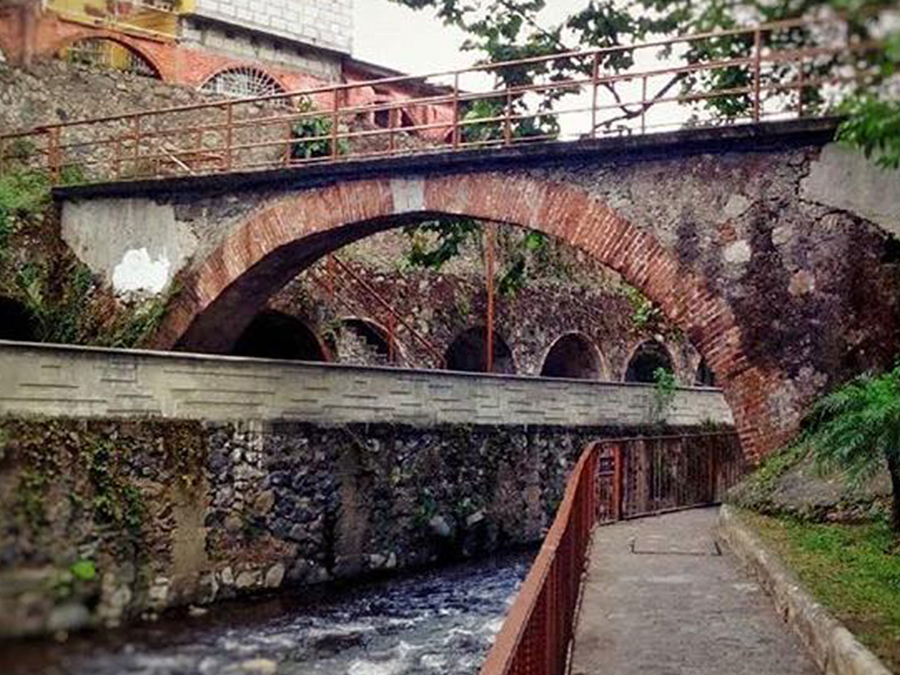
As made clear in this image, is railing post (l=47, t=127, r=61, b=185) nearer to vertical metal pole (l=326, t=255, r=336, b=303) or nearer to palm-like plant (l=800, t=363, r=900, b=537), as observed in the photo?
vertical metal pole (l=326, t=255, r=336, b=303)

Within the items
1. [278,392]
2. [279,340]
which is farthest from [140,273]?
[278,392]

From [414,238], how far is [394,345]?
2.70 m

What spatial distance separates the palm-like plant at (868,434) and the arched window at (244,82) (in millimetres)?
18770

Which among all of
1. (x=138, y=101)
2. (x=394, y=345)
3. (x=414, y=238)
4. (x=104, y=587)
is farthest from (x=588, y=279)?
(x=104, y=587)

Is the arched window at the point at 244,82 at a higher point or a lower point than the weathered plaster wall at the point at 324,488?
higher

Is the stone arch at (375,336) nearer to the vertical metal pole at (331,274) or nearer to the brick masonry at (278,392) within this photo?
the vertical metal pole at (331,274)

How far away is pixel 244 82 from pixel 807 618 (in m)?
21.8

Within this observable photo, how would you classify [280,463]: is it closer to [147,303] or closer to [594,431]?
[147,303]

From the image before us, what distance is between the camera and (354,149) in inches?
840

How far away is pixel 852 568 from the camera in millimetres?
6160

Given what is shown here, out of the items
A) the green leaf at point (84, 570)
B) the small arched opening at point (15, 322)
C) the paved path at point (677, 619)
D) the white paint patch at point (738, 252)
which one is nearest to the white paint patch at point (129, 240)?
the small arched opening at point (15, 322)

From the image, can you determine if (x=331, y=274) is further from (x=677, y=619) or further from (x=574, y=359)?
(x=677, y=619)

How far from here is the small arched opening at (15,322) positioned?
14125 mm

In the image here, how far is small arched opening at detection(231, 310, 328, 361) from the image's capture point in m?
16.8
